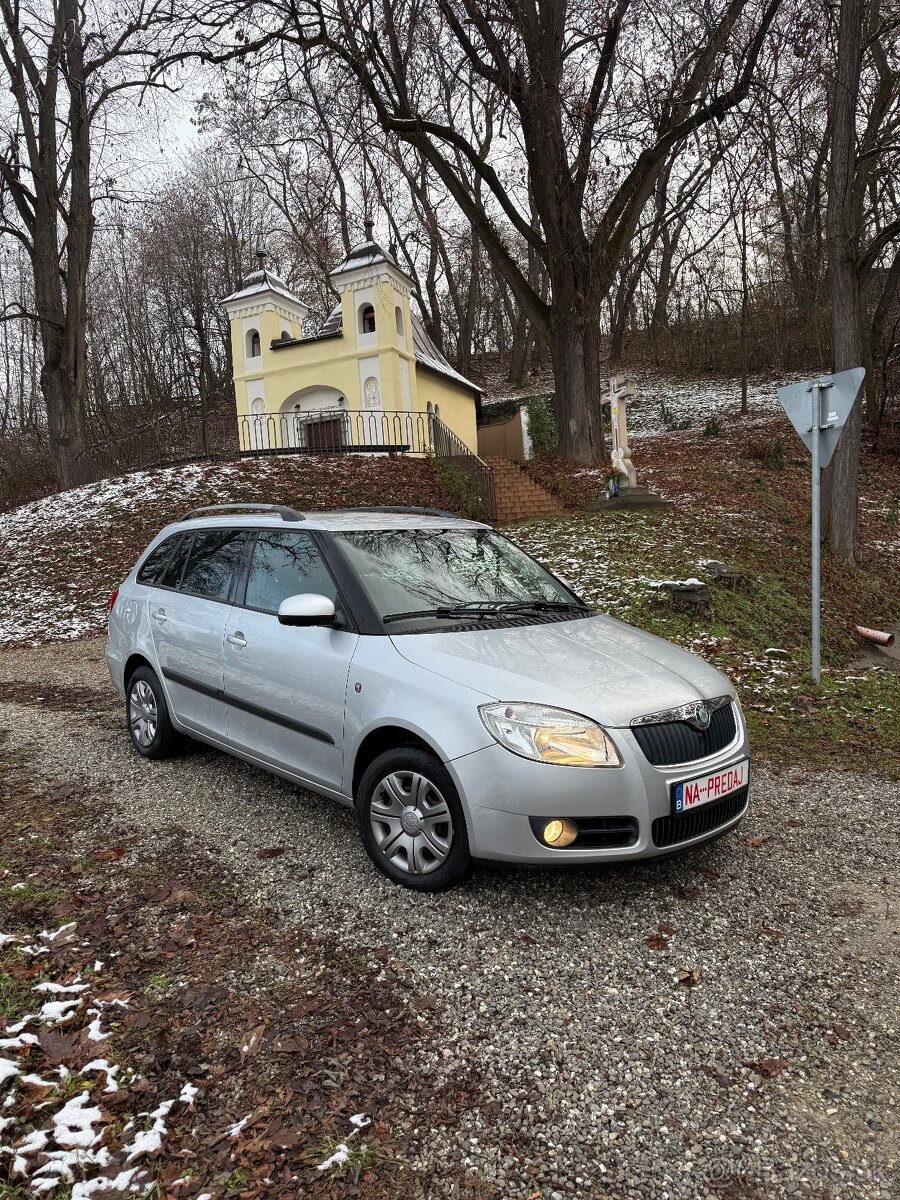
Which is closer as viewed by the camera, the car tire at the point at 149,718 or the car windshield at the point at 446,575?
the car windshield at the point at 446,575

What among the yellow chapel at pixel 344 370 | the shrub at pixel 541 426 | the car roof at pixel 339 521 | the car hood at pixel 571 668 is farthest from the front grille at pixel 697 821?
the shrub at pixel 541 426

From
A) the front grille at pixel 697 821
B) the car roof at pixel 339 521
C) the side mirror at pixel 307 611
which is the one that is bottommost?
the front grille at pixel 697 821

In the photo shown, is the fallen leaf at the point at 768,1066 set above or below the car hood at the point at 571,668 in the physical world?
below

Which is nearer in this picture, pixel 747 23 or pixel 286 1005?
pixel 286 1005

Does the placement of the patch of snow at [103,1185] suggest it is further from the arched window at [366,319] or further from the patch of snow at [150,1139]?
the arched window at [366,319]

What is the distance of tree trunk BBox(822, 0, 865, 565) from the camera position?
31.4ft

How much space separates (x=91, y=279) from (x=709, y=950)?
38.9 m

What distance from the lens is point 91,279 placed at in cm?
3362

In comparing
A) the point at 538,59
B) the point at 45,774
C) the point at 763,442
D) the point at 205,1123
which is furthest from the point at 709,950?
the point at 763,442

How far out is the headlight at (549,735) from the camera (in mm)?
2902

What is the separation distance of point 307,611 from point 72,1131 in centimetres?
208

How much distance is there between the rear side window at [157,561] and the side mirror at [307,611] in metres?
2.01

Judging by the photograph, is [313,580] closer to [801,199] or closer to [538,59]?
[538,59]

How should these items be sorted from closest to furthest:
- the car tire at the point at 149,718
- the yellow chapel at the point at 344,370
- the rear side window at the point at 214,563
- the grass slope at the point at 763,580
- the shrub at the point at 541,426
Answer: the rear side window at the point at 214,563
the car tire at the point at 149,718
the grass slope at the point at 763,580
the yellow chapel at the point at 344,370
the shrub at the point at 541,426
